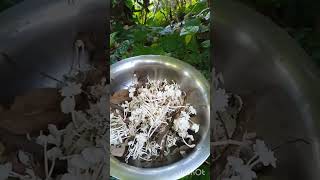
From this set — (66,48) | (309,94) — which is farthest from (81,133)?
(309,94)

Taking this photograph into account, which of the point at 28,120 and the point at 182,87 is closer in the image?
the point at 28,120

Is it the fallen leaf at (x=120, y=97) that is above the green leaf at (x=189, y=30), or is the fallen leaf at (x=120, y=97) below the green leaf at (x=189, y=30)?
below

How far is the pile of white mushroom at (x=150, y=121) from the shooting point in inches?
58.6

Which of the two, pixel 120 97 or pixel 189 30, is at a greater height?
pixel 189 30

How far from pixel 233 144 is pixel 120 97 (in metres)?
0.41

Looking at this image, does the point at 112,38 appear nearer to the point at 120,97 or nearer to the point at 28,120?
the point at 120,97

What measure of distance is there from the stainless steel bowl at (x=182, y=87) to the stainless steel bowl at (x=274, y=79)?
3.8 inches

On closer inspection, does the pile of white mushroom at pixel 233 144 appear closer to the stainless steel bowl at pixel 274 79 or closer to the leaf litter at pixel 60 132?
the stainless steel bowl at pixel 274 79

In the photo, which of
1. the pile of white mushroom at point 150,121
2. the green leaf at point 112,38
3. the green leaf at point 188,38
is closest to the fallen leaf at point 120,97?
the pile of white mushroom at point 150,121

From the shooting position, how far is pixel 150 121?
1498 mm

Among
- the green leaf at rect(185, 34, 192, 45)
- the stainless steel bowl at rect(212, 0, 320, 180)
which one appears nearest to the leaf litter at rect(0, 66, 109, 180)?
the green leaf at rect(185, 34, 192, 45)

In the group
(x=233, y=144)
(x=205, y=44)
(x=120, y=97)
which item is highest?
(x=205, y=44)

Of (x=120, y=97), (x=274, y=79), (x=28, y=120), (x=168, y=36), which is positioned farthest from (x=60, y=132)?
(x=274, y=79)

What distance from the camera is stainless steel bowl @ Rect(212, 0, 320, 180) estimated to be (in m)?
1.49
